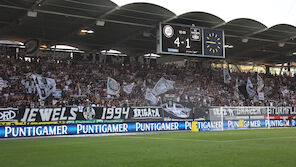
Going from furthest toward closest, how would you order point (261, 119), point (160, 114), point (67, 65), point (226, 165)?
point (67, 65) → point (261, 119) → point (160, 114) → point (226, 165)

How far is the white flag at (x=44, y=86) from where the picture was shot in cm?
2633

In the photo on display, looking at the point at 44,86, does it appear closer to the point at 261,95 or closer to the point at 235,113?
the point at 235,113

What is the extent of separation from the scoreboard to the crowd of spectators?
4.63 metres

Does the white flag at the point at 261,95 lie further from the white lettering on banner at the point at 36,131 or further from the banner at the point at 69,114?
the white lettering on banner at the point at 36,131

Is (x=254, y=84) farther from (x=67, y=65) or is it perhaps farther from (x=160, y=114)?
(x=67, y=65)

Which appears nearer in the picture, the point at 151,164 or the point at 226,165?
the point at 226,165

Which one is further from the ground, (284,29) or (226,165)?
(284,29)

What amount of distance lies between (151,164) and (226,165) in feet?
4.56

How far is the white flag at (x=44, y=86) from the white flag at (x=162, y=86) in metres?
8.62

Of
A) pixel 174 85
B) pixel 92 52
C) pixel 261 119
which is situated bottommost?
pixel 261 119

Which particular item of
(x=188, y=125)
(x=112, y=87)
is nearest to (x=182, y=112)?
(x=188, y=125)

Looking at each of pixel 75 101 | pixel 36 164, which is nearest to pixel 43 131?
pixel 75 101

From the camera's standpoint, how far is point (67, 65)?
30672 millimetres

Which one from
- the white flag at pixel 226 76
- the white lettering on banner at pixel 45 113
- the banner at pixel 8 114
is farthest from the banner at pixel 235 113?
the banner at pixel 8 114
